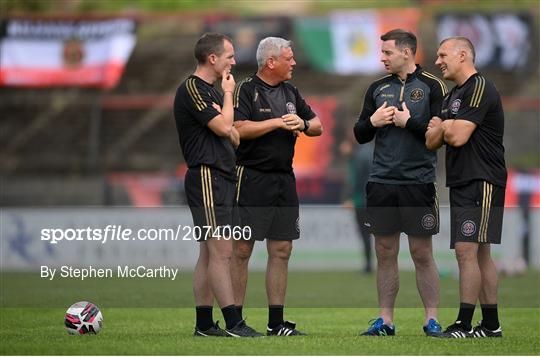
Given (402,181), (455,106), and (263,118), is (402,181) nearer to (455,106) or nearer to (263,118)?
(455,106)

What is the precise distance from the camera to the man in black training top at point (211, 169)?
8898mm

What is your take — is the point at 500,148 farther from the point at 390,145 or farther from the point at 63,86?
the point at 63,86

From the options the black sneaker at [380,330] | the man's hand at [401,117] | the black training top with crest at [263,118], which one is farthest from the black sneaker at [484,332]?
the black training top with crest at [263,118]

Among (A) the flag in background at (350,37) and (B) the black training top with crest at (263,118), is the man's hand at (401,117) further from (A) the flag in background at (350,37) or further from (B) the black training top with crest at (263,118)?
(A) the flag in background at (350,37)

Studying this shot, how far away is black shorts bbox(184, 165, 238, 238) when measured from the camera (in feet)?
29.3

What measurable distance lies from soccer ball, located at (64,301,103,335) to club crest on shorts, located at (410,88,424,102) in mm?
2995

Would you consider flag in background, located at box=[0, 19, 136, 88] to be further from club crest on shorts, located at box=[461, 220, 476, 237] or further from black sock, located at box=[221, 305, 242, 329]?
club crest on shorts, located at box=[461, 220, 476, 237]

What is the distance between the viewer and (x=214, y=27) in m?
33.8

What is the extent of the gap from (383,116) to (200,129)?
144cm

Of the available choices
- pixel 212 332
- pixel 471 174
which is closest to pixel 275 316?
pixel 212 332

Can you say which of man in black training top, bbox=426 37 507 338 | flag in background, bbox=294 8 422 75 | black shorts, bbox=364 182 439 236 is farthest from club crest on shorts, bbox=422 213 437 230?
flag in background, bbox=294 8 422 75

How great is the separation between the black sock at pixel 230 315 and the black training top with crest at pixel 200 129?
39.3 inches

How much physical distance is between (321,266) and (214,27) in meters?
14.7

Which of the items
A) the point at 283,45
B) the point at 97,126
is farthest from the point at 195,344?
the point at 97,126
